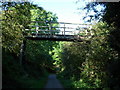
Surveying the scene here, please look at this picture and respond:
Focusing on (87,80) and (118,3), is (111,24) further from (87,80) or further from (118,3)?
(87,80)

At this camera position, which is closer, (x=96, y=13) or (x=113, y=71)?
(x=113, y=71)

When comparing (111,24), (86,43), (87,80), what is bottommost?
(87,80)

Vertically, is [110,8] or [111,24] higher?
[110,8]

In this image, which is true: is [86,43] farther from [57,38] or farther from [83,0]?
[83,0]

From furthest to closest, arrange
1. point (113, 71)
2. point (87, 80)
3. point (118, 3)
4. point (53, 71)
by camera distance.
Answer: point (53, 71) → point (87, 80) → point (118, 3) → point (113, 71)

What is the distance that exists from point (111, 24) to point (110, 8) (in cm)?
112

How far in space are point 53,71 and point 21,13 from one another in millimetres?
44491

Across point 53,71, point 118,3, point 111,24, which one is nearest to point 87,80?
point 111,24

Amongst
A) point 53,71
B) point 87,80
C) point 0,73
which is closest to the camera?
point 0,73

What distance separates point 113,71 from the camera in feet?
34.6

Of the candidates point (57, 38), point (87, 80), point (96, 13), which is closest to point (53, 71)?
point (57, 38)

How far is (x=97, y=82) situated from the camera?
1519 centimetres

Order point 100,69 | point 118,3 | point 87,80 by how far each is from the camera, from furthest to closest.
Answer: point 87,80
point 100,69
point 118,3

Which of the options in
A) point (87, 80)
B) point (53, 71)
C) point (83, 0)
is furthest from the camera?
point (53, 71)
